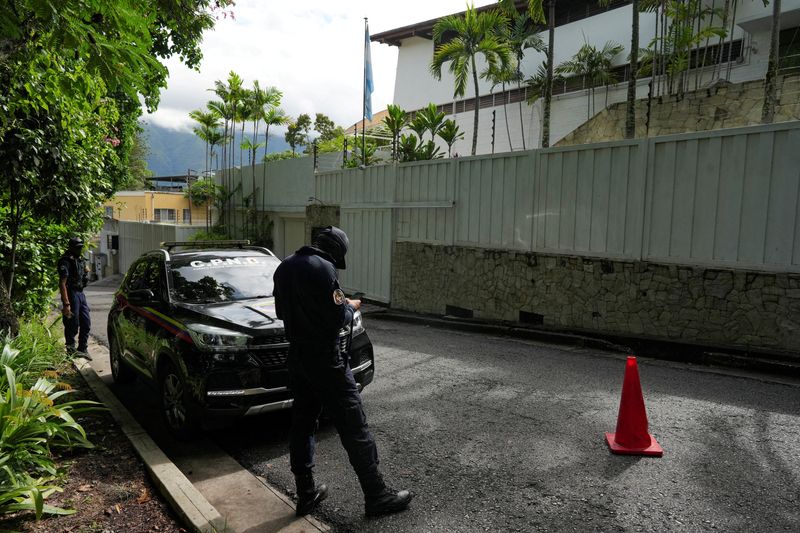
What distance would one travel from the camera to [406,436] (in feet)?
16.0

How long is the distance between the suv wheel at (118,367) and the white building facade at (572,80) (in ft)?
34.7

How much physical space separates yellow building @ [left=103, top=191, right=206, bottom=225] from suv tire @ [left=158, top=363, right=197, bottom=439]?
38.2 m

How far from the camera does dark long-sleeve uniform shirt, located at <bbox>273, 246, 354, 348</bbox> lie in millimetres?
3510

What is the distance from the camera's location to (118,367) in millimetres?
6938

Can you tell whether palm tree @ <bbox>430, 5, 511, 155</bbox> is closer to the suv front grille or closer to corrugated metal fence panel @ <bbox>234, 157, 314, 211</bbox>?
corrugated metal fence panel @ <bbox>234, 157, 314, 211</bbox>

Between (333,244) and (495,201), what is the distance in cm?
759

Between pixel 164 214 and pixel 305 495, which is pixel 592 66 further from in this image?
pixel 164 214

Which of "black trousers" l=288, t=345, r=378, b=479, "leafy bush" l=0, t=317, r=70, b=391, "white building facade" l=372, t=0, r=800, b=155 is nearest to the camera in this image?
"black trousers" l=288, t=345, r=378, b=479

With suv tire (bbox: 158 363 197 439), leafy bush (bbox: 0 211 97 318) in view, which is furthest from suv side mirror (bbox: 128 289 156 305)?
leafy bush (bbox: 0 211 97 318)

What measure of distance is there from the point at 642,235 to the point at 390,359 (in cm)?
447

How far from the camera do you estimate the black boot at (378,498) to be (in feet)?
11.4

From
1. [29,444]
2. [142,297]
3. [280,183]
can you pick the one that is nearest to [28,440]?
[29,444]

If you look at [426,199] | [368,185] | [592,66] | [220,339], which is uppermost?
[592,66]

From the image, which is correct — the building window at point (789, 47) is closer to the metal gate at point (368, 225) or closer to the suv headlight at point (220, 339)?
the metal gate at point (368, 225)
